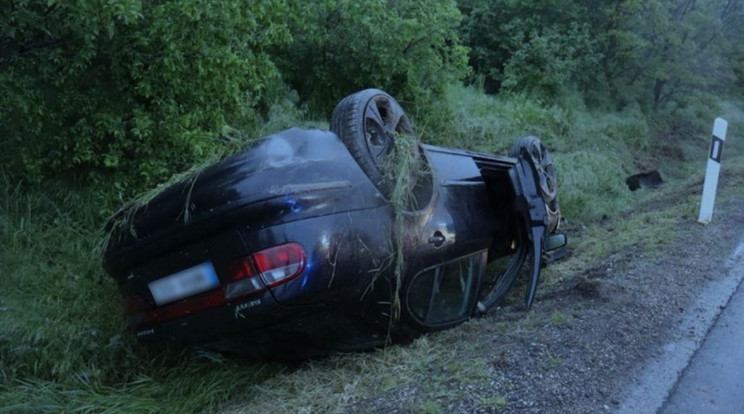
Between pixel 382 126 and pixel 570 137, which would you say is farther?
pixel 570 137

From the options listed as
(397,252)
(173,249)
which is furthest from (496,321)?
(173,249)

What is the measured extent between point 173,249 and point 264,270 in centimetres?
59

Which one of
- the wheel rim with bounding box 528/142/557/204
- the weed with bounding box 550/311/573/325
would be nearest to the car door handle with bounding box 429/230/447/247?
the weed with bounding box 550/311/573/325

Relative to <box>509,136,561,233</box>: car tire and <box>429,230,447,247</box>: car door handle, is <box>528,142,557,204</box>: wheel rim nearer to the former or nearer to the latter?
<box>509,136,561,233</box>: car tire

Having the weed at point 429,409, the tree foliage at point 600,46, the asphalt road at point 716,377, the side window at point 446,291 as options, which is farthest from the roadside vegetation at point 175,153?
the tree foliage at point 600,46

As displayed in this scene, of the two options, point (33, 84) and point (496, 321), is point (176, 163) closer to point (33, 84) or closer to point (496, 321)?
point (33, 84)

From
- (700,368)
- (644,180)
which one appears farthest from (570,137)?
(700,368)

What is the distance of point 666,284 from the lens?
4562 mm

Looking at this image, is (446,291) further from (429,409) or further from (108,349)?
(108,349)

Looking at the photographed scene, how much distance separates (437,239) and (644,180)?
791 cm

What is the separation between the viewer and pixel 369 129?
407 cm

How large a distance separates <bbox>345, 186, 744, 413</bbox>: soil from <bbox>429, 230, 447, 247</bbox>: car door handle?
0.61 m

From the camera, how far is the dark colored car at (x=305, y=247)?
3.17m

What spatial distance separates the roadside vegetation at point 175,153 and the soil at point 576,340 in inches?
3.1
